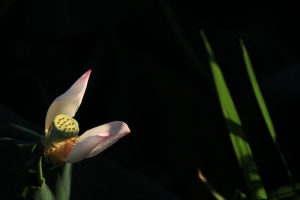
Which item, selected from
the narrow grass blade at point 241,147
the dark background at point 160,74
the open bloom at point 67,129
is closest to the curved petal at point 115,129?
the open bloom at point 67,129

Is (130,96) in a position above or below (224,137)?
above

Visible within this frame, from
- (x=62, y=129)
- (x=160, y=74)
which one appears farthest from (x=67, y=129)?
(x=160, y=74)

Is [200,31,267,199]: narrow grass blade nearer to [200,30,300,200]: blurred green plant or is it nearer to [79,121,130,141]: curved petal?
[200,30,300,200]: blurred green plant

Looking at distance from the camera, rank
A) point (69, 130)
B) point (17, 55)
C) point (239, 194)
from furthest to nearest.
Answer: point (17, 55) → point (239, 194) → point (69, 130)

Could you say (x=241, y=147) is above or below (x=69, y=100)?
below

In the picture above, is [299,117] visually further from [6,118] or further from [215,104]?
[6,118]

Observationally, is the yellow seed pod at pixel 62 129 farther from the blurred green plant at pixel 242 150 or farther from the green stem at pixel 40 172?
the blurred green plant at pixel 242 150

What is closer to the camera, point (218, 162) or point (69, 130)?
point (69, 130)

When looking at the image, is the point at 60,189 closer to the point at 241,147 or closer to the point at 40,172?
the point at 40,172

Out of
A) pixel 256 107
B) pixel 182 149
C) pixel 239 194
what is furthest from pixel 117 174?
pixel 256 107
